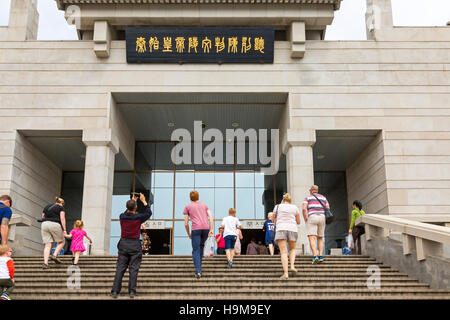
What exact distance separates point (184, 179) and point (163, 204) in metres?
1.55

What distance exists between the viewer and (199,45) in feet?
58.4

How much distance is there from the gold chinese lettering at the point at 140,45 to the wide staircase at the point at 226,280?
855 cm

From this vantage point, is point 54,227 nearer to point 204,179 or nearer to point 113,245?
point 113,245

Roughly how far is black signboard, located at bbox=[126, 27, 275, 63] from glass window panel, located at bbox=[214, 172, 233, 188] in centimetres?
666

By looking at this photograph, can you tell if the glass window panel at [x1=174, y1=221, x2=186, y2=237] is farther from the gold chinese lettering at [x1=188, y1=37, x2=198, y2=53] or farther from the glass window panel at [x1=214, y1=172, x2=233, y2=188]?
the gold chinese lettering at [x1=188, y1=37, x2=198, y2=53]

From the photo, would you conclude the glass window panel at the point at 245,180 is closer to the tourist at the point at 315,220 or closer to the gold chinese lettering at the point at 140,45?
the gold chinese lettering at the point at 140,45

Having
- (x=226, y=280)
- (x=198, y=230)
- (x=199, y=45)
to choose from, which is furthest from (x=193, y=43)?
(x=226, y=280)

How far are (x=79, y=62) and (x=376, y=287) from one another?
1352 centimetres

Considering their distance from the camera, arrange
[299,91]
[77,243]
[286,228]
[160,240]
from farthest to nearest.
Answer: [160,240] < [299,91] < [77,243] < [286,228]

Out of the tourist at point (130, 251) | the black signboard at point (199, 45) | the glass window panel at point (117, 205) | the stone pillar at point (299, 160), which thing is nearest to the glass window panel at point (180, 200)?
the glass window panel at point (117, 205)
